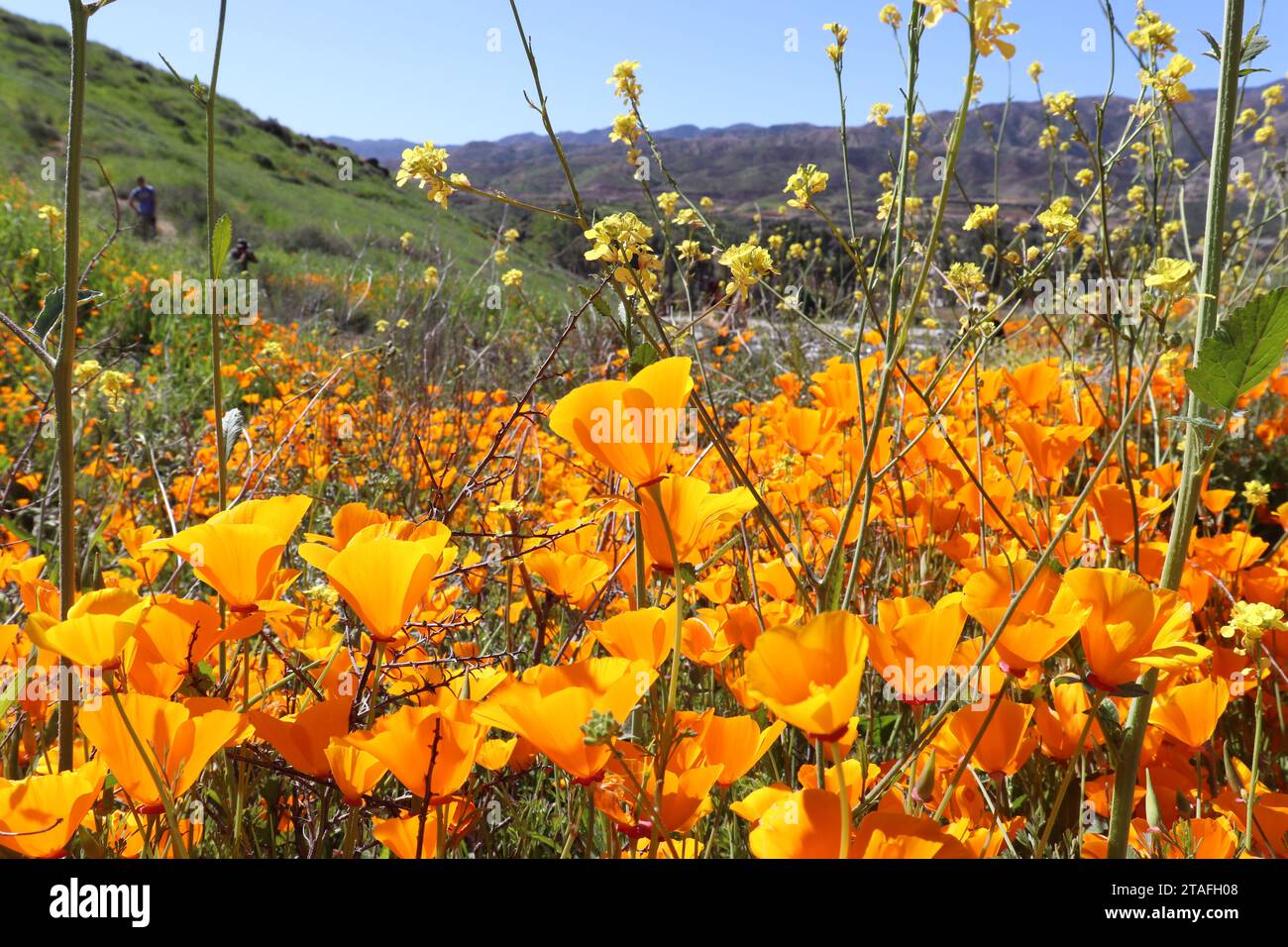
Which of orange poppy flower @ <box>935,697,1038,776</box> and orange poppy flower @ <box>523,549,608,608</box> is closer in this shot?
orange poppy flower @ <box>935,697,1038,776</box>

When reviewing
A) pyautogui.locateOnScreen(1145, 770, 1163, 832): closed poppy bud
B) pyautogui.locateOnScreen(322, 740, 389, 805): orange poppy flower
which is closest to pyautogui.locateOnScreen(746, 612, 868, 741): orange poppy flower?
pyautogui.locateOnScreen(322, 740, 389, 805): orange poppy flower

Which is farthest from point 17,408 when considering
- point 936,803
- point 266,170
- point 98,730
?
point 266,170

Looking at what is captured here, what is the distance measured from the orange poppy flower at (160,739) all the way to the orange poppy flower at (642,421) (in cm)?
36

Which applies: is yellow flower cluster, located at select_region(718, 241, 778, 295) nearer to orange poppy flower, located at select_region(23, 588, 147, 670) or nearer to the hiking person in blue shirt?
orange poppy flower, located at select_region(23, 588, 147, 670)

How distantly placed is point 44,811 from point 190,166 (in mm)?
29052

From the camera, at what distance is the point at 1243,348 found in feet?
2.20

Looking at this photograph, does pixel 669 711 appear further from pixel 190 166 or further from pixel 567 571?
pixel 190 166

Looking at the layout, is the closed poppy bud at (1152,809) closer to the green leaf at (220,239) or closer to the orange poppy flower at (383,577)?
the orange poppy flower at (383,577)

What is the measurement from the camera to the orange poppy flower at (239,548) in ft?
2.47

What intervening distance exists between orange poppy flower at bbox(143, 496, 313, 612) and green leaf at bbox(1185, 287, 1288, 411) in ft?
2.49

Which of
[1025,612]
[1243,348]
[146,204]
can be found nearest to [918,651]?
[1025,612]

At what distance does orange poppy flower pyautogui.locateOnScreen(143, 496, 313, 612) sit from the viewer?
0.75 m
